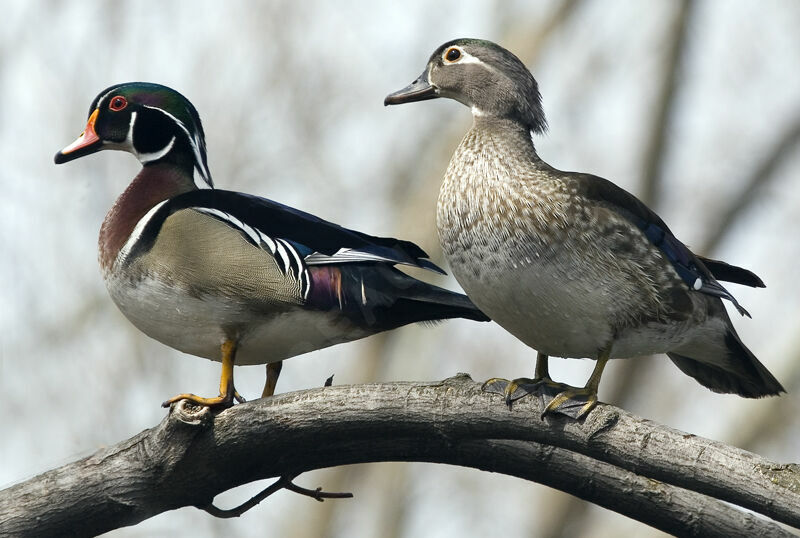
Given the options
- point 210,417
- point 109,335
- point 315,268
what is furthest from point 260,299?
point 109,335

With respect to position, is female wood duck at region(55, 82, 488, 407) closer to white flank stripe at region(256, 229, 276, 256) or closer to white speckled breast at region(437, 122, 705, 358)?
white flank stripe at region(256, 229, 276, 256)

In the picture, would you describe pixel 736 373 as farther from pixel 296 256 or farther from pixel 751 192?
pixel 751 192

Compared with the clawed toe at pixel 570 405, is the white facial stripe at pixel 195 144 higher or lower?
higher

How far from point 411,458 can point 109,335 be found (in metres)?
5.39

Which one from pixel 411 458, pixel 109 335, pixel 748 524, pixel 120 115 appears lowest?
pixel 748 524

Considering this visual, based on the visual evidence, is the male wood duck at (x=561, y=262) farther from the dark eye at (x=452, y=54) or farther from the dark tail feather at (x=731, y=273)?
the dark eye at (x=452, y=54)

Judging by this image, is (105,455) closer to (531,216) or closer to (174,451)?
(174,451)

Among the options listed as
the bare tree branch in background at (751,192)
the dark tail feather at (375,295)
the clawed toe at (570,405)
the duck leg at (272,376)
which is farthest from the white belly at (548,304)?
the bare tree branch in background at (751,192)

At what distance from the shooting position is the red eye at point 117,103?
3799mm

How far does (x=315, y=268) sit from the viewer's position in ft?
11.0

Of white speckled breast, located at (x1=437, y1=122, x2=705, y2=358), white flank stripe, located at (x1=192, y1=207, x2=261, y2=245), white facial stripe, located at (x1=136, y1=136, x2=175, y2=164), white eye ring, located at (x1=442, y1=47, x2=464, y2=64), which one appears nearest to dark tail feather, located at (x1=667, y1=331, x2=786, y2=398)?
white speckled breast, located at (x1=437, y1=122, x2=705, y2=358)

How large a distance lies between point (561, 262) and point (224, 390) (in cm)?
101

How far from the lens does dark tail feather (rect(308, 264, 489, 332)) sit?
334 cm

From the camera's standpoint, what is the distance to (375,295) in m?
3.37
